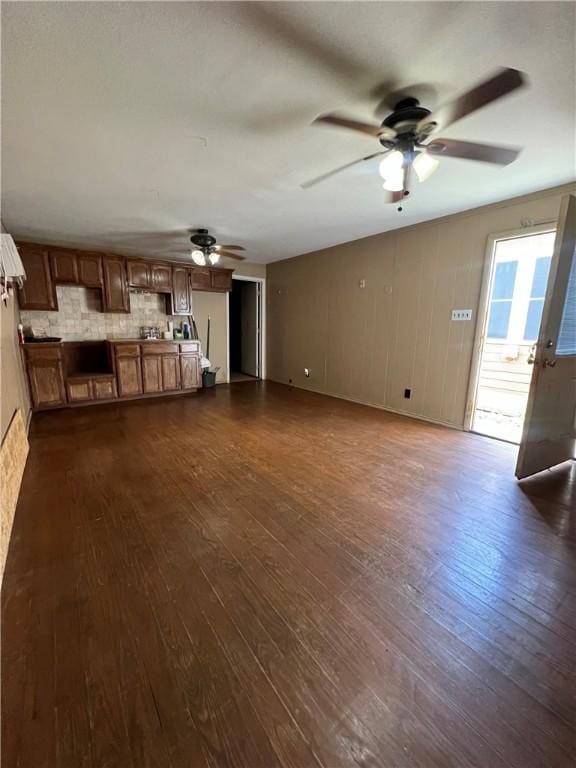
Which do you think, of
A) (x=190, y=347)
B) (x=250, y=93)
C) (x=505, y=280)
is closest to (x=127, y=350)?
(x=190, y=347)

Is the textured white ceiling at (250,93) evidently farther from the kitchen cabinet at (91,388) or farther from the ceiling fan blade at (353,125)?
the kitchen cabinet at (91,388)

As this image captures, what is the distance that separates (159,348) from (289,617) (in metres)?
4.83

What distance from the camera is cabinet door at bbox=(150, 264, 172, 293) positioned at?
5.39 m

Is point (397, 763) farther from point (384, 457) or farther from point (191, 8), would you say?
point (191, 8)

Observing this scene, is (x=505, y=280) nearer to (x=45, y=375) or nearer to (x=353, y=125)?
(x=353, y=125)

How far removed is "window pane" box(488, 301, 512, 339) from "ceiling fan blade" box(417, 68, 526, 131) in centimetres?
327

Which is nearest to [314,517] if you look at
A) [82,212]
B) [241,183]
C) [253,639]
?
[253,639]

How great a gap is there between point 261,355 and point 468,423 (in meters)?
4.41

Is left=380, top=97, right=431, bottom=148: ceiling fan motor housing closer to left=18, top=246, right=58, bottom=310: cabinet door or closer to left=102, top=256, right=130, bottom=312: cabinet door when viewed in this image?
left=102, top=256, right=130, bottom=312: cabinet door

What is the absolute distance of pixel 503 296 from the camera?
14.4 feet

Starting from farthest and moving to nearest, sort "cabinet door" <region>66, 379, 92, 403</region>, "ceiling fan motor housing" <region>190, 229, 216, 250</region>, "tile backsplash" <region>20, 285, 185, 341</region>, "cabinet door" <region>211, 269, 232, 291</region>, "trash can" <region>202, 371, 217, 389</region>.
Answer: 1. "trash can" <region>202, 371, 217, 389</region>
2. "cabinet door" <region>211, 269, 232, 291</region>
3. "tile backsplash" <region>20, 285, 185, 341</region>
4. "cabinet door" <region>66, 379, 92, 403</region>
5. "ceiling fan motor housing" <region>190, 229, 216, 250</region>

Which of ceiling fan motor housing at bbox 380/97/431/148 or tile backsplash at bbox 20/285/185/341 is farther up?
ceiling fan motor housing at bbox 380/97/431/148

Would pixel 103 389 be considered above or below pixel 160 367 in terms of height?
below

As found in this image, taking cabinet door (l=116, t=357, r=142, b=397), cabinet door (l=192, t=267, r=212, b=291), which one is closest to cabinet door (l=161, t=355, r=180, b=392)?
cabinet door (l=116, t=357, r=142, b=397)
